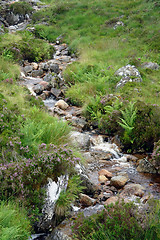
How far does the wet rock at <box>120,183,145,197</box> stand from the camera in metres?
5.58

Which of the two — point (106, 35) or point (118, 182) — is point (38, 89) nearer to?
point (118, 182)

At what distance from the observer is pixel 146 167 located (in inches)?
269

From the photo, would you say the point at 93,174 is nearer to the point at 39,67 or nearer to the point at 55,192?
the point at 55,192

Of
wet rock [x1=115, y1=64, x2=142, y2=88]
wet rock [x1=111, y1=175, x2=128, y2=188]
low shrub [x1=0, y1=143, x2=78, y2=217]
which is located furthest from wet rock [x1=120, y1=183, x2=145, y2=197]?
wet rock [x1=115, y1=64, x2=142, y2=88]

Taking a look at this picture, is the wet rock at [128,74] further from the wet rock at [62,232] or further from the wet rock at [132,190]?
the wet rock at [62,232]

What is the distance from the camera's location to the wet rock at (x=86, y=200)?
5.30 meters

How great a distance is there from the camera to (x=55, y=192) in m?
4.84

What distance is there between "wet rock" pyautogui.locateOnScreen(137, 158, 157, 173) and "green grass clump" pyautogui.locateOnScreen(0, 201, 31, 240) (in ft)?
12.3

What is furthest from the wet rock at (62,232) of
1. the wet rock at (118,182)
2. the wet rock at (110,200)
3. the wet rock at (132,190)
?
the wet rock at (118,182)

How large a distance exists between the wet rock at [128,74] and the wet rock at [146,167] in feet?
17.5

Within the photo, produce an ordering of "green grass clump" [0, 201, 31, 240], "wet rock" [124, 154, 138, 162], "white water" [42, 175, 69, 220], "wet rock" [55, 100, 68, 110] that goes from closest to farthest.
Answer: "green grass clump" [0, 201, 31, 240] < "white water" [42, 175, 69, 220] < "wet rock" [124, 154, 138, 162] < "wet rock" [55, 100, 68, 110]

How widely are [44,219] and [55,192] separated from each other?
531 millimetres

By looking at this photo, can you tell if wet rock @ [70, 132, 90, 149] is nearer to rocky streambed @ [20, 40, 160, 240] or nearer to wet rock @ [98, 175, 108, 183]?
rocky streambed @ [20, 40, 160, 240]

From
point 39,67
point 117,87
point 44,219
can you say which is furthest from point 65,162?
point 39,67
